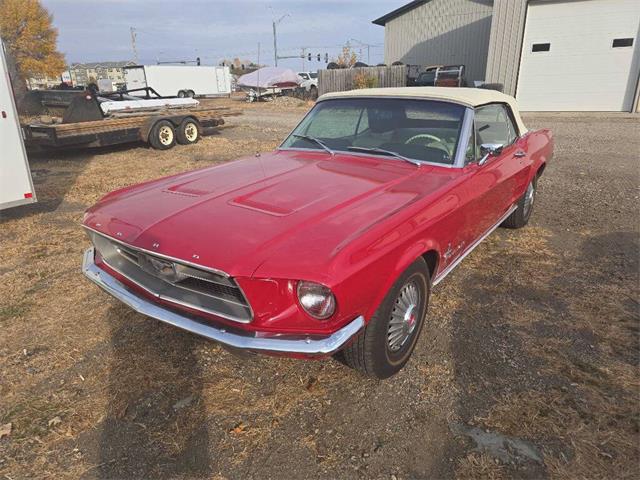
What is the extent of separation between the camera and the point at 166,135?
11453mm

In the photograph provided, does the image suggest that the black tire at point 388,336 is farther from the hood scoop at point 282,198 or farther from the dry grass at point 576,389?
the hood scoop at point 282,198

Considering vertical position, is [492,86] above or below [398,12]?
below

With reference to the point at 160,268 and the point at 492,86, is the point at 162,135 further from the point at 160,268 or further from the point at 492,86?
the point at 492,86

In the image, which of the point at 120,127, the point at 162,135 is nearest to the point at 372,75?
the point at 162,135

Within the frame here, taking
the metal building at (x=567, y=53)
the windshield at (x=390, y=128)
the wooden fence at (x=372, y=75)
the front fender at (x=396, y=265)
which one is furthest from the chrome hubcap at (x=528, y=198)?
the wooden fence at (x=372, y=75)

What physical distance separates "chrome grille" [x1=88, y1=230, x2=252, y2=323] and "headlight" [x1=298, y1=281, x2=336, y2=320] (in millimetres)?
279

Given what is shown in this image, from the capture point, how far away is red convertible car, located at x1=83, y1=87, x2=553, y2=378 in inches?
84.2

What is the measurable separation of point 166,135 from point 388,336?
10.3 meters

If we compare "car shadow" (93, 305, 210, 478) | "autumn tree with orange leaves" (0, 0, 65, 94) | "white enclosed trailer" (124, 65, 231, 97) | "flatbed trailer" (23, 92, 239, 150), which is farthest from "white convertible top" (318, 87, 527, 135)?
"autumn tree with orange leaves" (0, 0, 65, 94)

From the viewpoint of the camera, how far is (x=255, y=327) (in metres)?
2.20

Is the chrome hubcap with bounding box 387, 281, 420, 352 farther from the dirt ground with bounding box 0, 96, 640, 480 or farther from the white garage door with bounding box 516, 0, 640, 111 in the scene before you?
the white garage door with bounding box 516, 0, 640, 111

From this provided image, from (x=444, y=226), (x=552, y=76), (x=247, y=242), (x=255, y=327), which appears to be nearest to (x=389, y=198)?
(x=444, y=226)

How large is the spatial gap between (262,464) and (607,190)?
6.92 metres

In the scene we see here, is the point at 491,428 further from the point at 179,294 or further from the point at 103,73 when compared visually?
the point at 103,73
